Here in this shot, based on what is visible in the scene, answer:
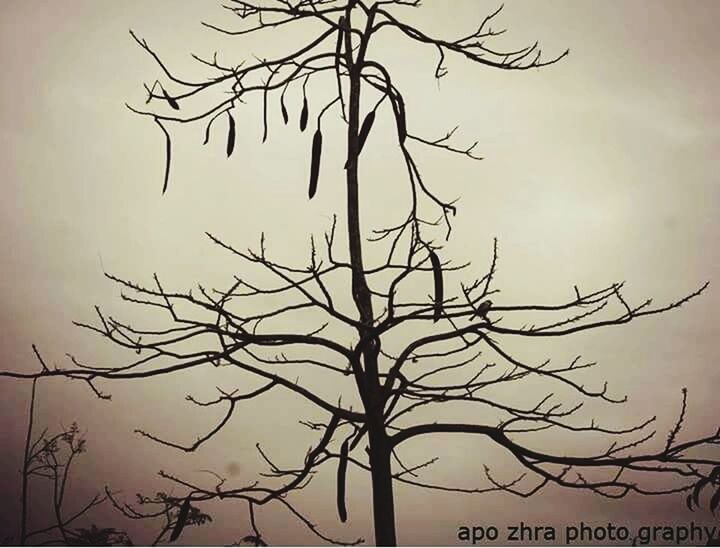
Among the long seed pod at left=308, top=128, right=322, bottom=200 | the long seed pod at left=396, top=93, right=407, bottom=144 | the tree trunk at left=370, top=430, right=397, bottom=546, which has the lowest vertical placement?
the tree trunk at left=370, top=430, right=397, bottom=546

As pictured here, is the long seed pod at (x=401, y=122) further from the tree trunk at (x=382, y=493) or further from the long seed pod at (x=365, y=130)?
the tree trunk at (x=382, y=493)

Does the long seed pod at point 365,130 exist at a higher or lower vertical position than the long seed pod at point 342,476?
higher

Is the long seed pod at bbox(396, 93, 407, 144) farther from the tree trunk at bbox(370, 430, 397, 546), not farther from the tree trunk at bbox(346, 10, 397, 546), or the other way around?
the tree trunk at bbox(370, 430, 397, 546)

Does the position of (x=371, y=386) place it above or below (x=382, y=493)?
above

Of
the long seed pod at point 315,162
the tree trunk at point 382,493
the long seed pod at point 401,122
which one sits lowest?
the tree trunk at point 382,493

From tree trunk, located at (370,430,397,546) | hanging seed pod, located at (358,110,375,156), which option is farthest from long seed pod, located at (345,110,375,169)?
tree trunk, located at (370,430,397,546)

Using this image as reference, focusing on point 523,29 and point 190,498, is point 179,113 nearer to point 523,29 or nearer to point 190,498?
point 523,29

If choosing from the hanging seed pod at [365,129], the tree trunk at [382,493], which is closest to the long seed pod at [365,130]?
the hanging seed pod at [365,129]

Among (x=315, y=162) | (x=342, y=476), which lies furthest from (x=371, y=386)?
(x=315, y=162)

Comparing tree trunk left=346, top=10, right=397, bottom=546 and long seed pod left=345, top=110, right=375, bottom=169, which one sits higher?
long seed pod left=345, top=110, right=375, bottom=169

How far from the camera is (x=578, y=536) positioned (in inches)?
78.8

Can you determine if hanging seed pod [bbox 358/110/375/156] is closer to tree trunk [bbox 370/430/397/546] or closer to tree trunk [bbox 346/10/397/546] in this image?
tree trunk [bbox 346/10/397/546]

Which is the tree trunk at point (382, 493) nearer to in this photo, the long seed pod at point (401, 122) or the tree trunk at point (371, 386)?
the tree trunk at point (371, 386)

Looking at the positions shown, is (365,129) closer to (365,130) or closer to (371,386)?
(365,130)
